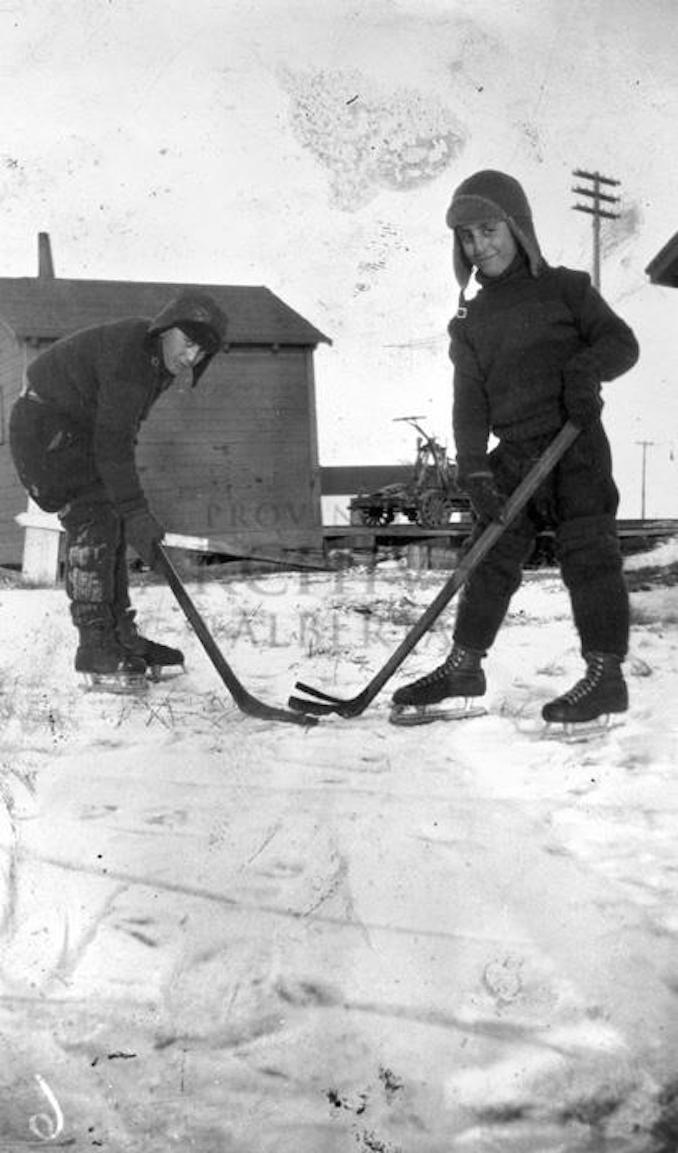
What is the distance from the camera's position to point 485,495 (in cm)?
261

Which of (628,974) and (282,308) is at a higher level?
(282,308)

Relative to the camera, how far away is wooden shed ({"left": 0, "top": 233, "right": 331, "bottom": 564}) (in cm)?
1095

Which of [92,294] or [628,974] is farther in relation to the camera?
[92,294]

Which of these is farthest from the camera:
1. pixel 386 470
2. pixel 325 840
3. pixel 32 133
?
pixel 386 470

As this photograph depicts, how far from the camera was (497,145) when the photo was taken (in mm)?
2756

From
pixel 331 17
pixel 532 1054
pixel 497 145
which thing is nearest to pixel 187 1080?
pixel 532 1054

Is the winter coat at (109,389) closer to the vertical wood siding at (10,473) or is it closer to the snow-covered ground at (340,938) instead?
the snow-covered ground at (340,938)

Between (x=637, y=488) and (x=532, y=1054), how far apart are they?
1.86 meters

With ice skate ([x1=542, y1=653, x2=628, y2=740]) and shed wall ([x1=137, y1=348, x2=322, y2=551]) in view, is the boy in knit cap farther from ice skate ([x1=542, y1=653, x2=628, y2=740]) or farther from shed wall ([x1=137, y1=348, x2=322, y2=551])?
shed wall ([x1=137, y1=348, x2=322, y2=551])

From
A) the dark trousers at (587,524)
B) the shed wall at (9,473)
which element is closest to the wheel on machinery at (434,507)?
the shed wall at (9,473)

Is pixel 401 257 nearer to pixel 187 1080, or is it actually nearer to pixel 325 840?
pixel 325 840

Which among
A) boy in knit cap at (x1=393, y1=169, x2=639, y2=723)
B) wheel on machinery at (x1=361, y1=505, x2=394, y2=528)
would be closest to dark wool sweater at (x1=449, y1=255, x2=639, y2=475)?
boy in knit cap at (x1=393, y1=169, x2=639, y2=723)

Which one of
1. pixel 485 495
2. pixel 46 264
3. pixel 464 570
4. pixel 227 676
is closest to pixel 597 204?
pixel 485 495

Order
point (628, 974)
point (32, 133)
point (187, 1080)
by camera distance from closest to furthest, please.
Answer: point (187, 1080), point (628, 974), point (32, 133)
